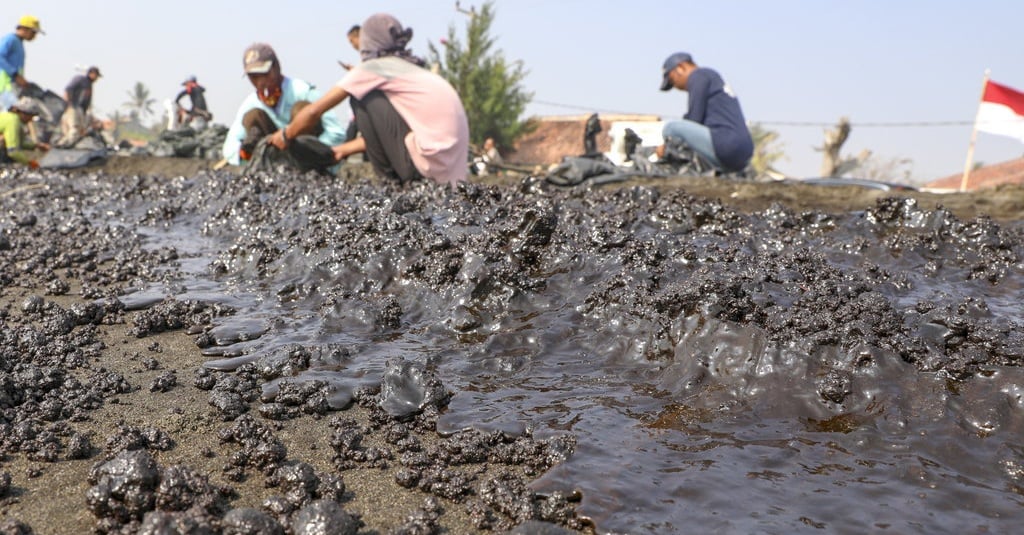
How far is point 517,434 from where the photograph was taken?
2127 millimetres

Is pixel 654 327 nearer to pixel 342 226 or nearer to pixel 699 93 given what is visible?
pixel 342 226

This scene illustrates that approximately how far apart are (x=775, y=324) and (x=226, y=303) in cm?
238

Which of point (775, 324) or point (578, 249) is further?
point (578, 249)

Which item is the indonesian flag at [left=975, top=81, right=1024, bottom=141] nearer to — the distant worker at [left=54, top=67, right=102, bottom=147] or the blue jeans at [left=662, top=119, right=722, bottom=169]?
the blue jeans at [left=662, top=119, right=722, bottom=169]

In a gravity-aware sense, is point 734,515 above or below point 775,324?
below

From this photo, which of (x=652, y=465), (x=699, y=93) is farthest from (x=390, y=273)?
(x=699, y=93)

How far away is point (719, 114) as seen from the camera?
783 centimetres

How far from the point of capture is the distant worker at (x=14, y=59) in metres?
11.2

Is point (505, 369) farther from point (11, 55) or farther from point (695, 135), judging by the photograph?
point (11, 55)

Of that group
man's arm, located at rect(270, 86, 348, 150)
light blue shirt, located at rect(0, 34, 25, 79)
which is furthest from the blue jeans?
light blue shirt, located at rect(0, 34, 25, 79)

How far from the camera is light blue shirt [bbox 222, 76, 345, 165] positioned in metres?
6.94

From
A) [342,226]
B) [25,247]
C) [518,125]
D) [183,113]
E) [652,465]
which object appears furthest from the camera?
[518,125]

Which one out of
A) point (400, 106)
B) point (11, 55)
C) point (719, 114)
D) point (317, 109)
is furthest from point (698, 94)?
point (11, 55)

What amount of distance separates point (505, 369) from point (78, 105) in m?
15.5
